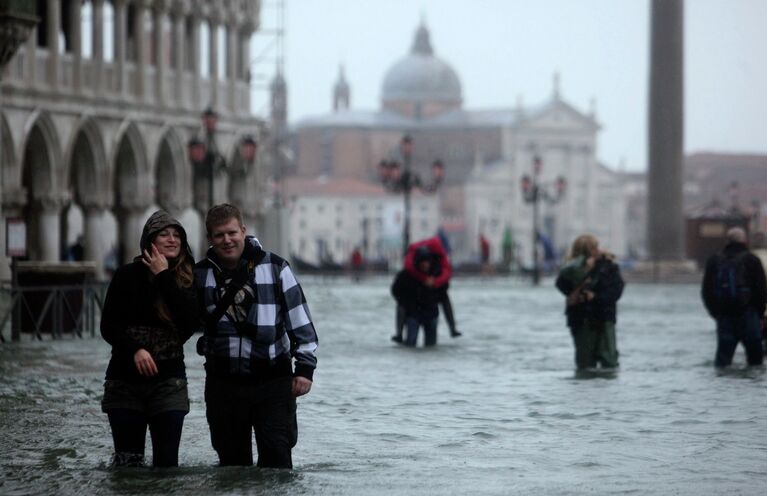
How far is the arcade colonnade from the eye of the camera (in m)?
44.7

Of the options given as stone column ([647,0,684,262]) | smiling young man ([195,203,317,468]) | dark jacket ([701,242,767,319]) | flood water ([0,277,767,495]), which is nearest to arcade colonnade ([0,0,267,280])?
stone column ([647,0,684,262])

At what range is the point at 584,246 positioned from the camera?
1983 cm

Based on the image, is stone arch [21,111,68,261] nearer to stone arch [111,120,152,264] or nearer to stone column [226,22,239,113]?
stone arch [111,120,152,264]

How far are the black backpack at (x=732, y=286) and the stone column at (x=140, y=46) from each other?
31891 millimetres

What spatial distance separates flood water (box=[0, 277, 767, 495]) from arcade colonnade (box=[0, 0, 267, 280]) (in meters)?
18.4

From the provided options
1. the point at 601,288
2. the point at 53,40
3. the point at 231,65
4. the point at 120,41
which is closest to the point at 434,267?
the point at 601,288

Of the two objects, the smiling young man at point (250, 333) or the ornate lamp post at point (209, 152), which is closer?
the smiling young man at point (250, 333)

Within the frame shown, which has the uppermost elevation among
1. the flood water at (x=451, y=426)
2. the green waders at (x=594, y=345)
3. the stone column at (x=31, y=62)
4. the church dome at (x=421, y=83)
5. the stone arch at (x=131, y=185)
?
the church dome at (x=421, y=83)

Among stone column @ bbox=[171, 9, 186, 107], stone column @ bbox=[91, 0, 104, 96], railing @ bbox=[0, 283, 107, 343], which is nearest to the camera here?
railing @ bbox=[0, 283, 107, 343]

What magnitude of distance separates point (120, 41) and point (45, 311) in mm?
25380

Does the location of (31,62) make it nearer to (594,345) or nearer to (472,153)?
(594,345)

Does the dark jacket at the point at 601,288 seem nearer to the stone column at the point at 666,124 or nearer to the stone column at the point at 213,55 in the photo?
the stone column at the point at 213,55

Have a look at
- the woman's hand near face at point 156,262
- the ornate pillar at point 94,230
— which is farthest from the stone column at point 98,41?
the woman's hand near face at point 156,262

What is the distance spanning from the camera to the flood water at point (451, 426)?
1082cm
